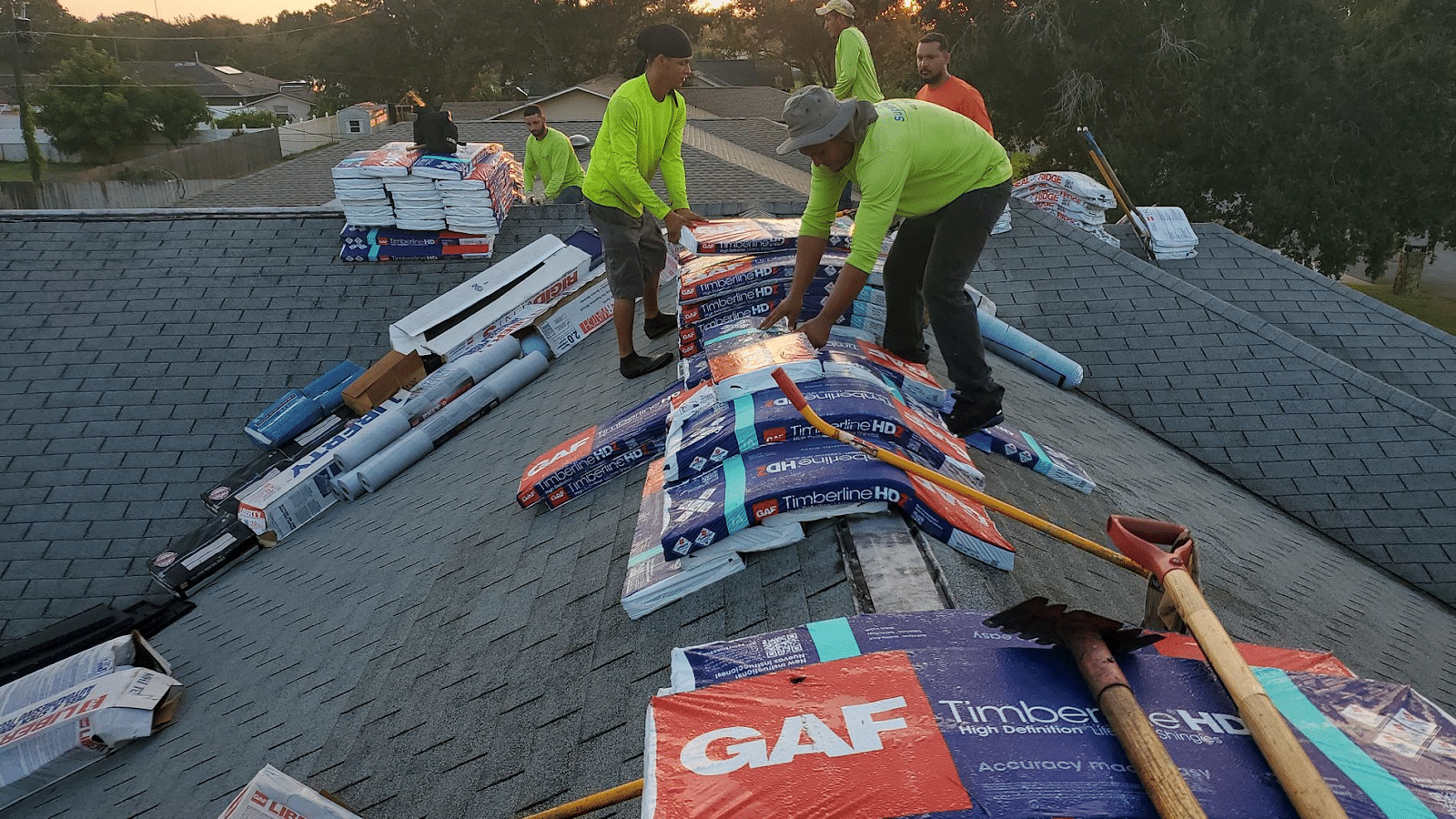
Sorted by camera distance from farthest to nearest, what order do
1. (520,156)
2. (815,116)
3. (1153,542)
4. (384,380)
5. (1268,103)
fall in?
1. (1268,103)
2. (520,156)
3. (384,380)
4. (815,116)
5. (1153,542)

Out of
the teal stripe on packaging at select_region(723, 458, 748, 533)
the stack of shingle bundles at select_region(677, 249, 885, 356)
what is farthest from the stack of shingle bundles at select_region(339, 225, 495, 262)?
the teal stripe on packaging at select_region(723, 458, 748, 533)

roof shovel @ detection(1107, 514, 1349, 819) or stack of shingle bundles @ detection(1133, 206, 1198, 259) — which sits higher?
stack of shingle bundles @ detection(1133, 206, 1198, 259)

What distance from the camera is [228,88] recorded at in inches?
2913

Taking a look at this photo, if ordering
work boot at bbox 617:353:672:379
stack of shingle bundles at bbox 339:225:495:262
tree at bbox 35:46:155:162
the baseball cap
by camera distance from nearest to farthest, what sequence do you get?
the baseball cap, work boot at bbox 617:353:672:379, stack of shingle bundles at bbox 339:225:495:262, tree at bbox 35:46:155:162

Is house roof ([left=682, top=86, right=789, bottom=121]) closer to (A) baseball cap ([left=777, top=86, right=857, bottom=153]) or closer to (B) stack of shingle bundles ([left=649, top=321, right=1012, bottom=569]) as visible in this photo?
(A) baseball cap ([left=777, top=86, right=857, bottom=153])

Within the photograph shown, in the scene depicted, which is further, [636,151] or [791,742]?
[636,151]

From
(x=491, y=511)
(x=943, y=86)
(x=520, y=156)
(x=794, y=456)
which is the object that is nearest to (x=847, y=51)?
(x=943, y=86)

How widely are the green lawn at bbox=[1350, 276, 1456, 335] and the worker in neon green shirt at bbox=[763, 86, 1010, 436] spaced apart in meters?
26.7

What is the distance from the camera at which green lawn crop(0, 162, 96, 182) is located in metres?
44.8

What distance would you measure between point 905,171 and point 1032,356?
402 centimetres

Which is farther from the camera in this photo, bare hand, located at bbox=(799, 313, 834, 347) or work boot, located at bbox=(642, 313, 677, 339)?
work boot, located at bbox=(642, 313, 677, 339)

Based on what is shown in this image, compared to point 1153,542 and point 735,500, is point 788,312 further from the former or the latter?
point 1153,542

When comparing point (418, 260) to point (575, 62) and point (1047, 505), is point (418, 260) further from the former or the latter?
point (575, 62)

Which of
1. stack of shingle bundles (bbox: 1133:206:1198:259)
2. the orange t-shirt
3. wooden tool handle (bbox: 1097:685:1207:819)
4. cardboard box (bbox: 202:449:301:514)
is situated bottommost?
cardboard box (bbox: 202:449:301:514)
